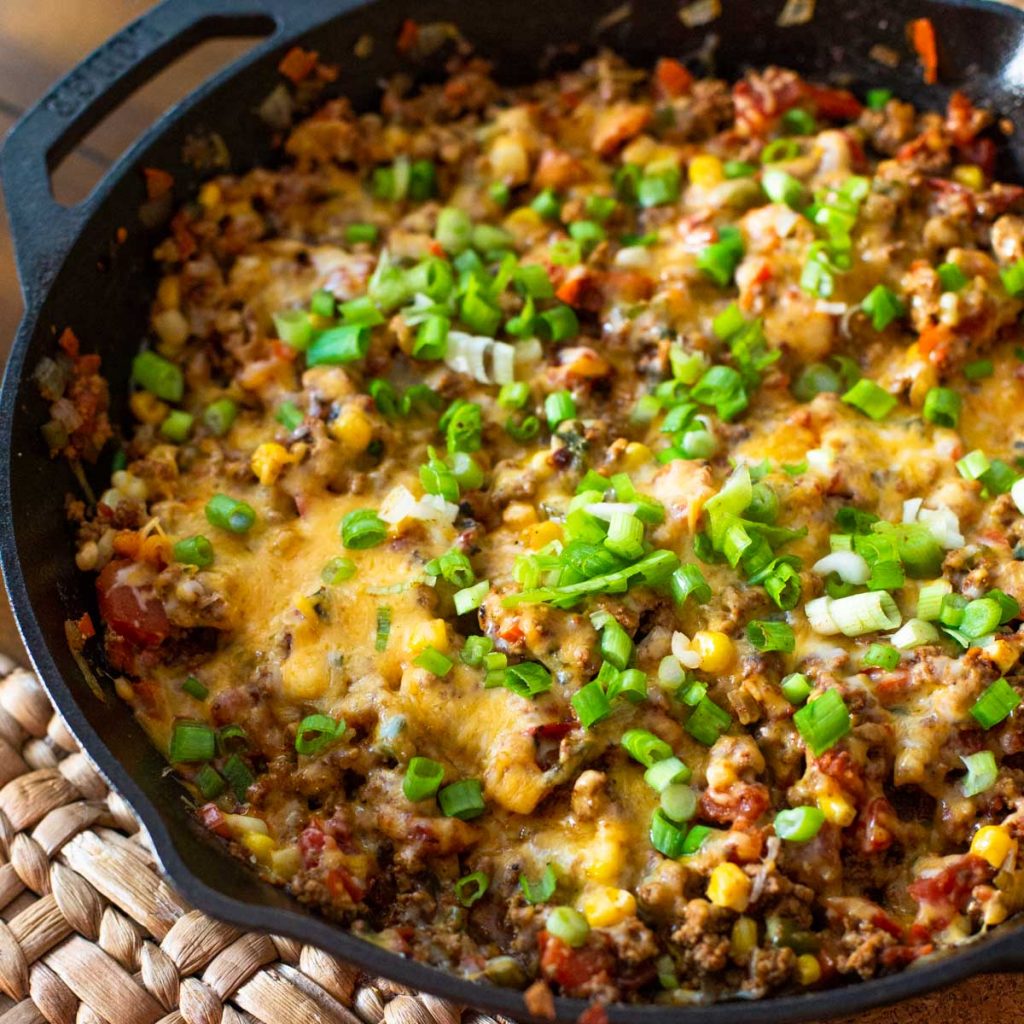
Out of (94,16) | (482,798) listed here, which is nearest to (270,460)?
(482,798)

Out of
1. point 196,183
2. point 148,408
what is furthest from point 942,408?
point 196,183

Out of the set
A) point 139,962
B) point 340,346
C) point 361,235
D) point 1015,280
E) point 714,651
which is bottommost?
point 139,962

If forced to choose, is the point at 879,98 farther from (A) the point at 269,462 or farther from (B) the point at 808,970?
(B) the point at 808,970

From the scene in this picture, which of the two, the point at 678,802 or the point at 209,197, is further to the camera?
the point at 209,197

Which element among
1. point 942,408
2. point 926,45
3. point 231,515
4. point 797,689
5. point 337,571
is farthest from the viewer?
point 926,45

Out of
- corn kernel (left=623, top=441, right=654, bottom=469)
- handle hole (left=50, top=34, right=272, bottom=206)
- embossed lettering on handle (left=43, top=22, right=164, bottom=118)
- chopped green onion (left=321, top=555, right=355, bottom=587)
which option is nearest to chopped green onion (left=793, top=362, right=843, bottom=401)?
corn kernel (left=623, top=441, right=654, bottom=469)

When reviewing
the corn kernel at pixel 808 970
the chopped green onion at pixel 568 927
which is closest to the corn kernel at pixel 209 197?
the chopped green onion at pixel 568 927

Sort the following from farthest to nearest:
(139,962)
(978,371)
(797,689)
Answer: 1. (978,371)
2. (139,962)
3. (797,689)
